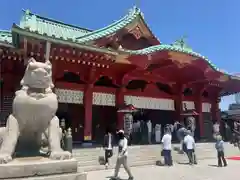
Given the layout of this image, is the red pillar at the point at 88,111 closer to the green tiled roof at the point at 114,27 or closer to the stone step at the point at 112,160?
the green tiled roof at the point at 114,27

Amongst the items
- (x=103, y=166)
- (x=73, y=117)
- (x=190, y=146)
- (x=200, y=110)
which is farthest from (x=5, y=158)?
(x=200, y=110)

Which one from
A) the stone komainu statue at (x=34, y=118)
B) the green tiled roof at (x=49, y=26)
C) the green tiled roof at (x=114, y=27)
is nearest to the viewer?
the stone komainu statue at (x=34, y=118)

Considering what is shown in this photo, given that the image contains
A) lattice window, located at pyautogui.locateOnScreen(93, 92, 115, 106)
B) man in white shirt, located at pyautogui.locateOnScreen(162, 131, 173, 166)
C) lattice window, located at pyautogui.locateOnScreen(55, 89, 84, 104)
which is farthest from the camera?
lattice window, located at pyautogui.locateOnScreen(93, 92, 115, 106)

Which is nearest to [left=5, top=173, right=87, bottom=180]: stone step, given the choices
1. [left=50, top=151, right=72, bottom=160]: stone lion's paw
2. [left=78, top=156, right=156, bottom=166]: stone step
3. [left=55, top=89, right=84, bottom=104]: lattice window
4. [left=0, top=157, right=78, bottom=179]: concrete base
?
[left=0, top=157, right=78, bottom=179]: concrete base

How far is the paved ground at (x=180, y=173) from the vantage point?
27.9 ft

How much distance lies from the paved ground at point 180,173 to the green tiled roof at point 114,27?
6.84 meters

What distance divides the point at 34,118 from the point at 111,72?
9.22 metres

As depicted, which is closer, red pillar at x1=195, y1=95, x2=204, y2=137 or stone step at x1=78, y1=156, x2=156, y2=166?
stone step at x1=78, y1=156, x2=156, y2=166

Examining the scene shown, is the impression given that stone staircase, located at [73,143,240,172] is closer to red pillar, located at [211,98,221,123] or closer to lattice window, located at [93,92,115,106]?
lattice window, located at [93,92,115,106]

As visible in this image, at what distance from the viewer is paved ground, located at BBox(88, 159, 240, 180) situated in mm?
8516

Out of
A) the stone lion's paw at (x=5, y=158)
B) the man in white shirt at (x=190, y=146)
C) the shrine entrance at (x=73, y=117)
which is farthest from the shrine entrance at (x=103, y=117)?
the stone lion's paw at (x=5, y=158)

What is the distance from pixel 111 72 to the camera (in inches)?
561

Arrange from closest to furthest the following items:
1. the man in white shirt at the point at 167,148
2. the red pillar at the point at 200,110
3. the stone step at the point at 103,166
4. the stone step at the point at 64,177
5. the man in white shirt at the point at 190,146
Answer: the stone step at the point at 64,177 < the stone step at the point at 103,166 < the man in white shirt at the point at 167,148 < the man in white shirt at the point at 190,146 < the red pillar at the point at 200,110

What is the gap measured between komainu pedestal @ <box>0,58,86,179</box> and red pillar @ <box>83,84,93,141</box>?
23.5 ft
